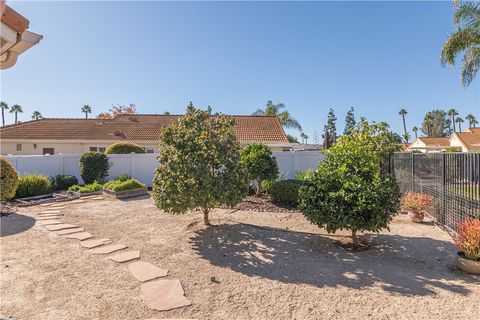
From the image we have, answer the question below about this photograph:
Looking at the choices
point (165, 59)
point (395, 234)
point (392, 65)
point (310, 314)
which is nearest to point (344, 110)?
point (392, 65)

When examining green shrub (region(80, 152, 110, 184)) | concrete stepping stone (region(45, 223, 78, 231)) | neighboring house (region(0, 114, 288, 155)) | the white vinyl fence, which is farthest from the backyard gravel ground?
neighboring house (region(0, 114, 288, 155))

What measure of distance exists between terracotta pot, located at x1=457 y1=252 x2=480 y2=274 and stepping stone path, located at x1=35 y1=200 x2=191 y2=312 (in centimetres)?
413

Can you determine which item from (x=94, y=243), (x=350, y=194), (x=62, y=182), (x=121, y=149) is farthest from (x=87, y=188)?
(x=350, y=194)

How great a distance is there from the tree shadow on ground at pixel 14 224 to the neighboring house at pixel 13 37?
217 inches

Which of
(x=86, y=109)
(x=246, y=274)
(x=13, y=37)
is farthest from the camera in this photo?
(x=86, y=109)

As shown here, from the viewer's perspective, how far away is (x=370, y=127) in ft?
26.9

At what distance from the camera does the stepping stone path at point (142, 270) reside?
340cm

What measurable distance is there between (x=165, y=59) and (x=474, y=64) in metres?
15.1

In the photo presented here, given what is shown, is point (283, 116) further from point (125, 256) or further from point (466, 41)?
point (125, 256)

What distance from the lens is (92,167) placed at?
43.5 feet

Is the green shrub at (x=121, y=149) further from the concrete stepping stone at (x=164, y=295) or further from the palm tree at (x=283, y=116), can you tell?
the palm tree at (x=283, y=116)

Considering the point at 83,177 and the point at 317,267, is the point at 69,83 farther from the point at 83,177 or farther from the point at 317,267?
the point at 317,267

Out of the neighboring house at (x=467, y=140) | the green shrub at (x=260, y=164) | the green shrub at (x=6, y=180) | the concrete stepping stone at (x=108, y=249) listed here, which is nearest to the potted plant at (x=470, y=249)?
the concrete stepping stone at (x=108, y=249)

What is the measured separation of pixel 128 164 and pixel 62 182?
293 cm
